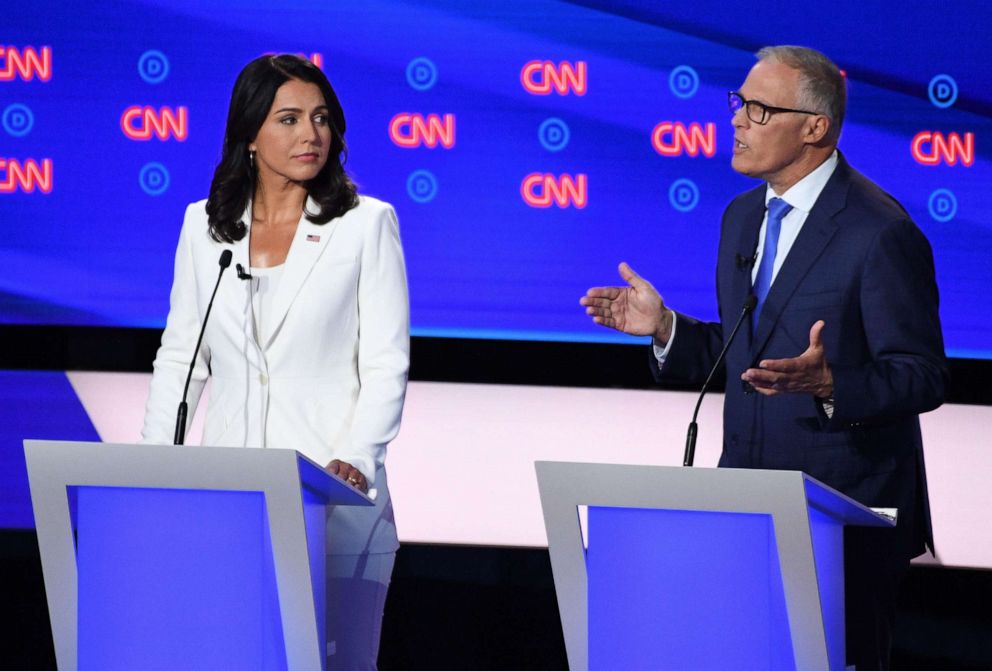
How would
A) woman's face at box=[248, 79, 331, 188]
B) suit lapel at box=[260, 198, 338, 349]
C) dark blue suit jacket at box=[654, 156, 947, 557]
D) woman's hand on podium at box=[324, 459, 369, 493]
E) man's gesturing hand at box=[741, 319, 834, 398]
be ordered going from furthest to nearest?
woman's face at box=[248, 79, 331, 188] < suit lapel at box=[260, 198, 338, 349] < dark blue suit jacket at box=[654, 156, 947, 557] < woman's hand on podium at box=[324, 459, 369, 493] < man's gesturing hand at box=[741, 319, 834, 398]

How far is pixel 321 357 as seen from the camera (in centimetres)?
296

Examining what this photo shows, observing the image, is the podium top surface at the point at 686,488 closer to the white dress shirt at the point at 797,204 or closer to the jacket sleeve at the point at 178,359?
the white dress shirt at the point at 797,204

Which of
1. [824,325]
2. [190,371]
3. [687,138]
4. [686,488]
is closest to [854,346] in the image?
[824,325]

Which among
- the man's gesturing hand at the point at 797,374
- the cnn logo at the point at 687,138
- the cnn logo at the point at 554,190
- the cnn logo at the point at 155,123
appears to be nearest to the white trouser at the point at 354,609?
the man's gesturing hand at the point at 797,374

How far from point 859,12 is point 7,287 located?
2693 mm

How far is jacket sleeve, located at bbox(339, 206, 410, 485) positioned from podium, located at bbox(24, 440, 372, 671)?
1.47ft

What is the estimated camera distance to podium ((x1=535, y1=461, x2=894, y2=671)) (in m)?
2.26

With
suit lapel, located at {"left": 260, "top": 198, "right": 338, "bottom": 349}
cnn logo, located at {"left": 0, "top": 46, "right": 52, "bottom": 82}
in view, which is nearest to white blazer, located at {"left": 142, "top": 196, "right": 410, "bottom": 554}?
suit lapel, located at {"left": 260, "top": 198, "right": 338, "bottom": 349}

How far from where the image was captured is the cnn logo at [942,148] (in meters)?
4.28

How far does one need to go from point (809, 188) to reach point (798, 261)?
0.70ft

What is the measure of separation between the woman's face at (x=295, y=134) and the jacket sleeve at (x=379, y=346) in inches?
7.7

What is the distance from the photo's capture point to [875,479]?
9.51 ft

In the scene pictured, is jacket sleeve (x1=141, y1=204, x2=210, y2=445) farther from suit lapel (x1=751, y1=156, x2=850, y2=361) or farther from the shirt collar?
the shirt collar

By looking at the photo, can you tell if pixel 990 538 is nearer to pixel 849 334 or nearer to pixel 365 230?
pixel 849 334
